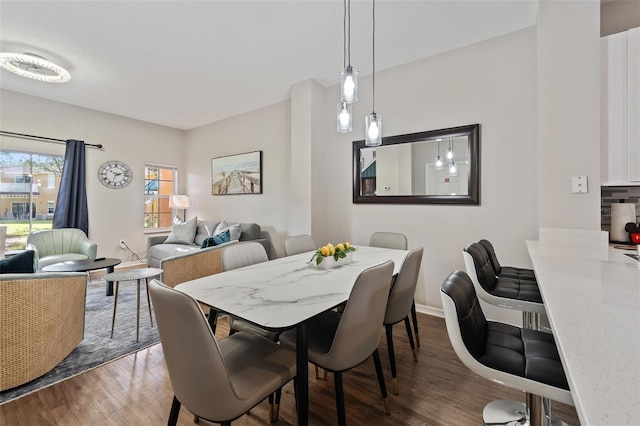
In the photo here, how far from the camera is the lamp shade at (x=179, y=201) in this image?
18.1 feet

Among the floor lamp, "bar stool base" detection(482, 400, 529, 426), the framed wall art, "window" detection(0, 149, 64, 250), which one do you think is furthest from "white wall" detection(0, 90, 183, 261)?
"bar stool base" detection(482, 400, 529, 426)

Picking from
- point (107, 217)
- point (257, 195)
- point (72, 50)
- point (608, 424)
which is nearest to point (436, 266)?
point (608, 424)

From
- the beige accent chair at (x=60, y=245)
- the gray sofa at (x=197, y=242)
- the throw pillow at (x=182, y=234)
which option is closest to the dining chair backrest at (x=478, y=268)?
the gray sofa at (x=197, y=242)

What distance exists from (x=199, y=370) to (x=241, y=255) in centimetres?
119

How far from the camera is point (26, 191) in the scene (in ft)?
14.1

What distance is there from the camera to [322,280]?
1.68 meters

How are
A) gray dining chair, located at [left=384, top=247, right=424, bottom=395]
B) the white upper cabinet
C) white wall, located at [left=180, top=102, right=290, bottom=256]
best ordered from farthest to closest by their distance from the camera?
white wall, located at [left=180, top=102, right=290, bottom=256], the white upper cabinet, gray dining chair, located at [left=384, top=247, right=424, bottom=395]

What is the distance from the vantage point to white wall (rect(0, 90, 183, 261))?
4.14 meters

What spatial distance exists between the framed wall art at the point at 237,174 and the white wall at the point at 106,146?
1261 millimetres

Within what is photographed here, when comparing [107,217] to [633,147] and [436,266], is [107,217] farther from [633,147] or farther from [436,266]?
[633,147]

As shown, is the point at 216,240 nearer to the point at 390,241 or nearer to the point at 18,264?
the point at 18,264

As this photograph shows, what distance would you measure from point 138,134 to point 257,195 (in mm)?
2707

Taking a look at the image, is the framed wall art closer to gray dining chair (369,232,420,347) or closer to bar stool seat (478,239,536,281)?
gray dining chair (369,232,420,347)

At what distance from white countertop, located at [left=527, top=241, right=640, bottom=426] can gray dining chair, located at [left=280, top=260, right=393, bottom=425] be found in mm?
624
